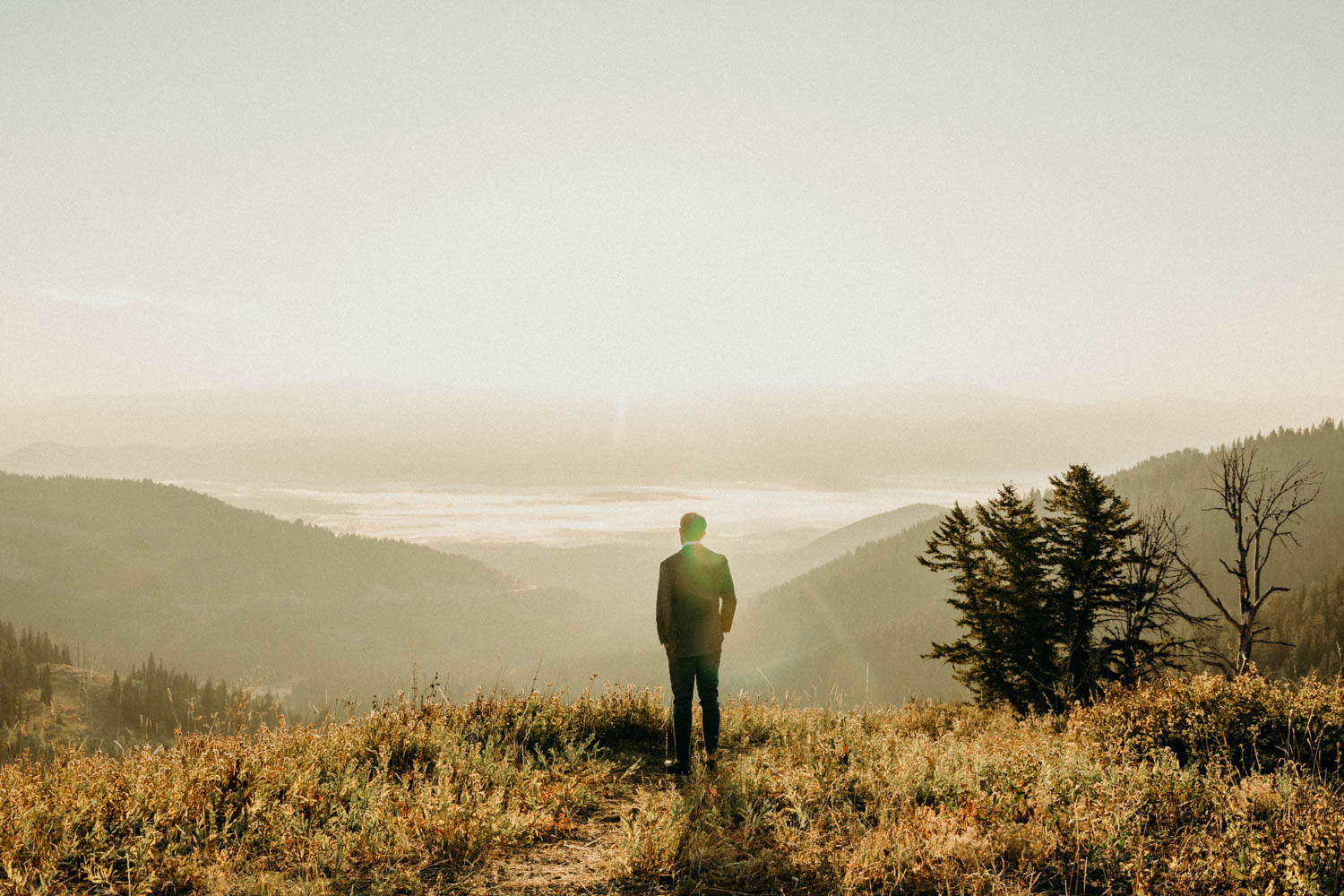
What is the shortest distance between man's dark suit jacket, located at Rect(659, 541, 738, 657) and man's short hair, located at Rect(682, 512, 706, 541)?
0.65 ft

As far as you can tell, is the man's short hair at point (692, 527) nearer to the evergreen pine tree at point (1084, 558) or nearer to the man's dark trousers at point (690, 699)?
the man's dark trousers at point (690, 699)

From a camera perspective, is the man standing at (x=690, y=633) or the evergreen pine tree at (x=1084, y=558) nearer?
the man standing at (x=690, y=633)

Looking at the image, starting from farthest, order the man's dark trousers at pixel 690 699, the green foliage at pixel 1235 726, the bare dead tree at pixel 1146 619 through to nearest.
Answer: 1. the bare dead tree at pixel 1146 619
2. the man's dark trousers at pixel 690 699
3. the green foliage at pixel 1235 726

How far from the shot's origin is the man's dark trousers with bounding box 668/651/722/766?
7.84 m

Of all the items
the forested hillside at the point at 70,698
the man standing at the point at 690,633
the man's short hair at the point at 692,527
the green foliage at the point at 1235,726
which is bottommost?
the forested hillside at the point at 70,698

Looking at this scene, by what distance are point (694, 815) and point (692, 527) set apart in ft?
10.5

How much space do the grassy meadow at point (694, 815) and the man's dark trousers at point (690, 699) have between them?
22.7 inches

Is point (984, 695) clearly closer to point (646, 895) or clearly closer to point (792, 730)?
point (792, 730)

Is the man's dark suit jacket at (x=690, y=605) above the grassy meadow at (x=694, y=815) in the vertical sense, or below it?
above

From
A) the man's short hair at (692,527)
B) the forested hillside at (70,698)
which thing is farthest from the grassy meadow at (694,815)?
Result: the forested hillside at (70,698)

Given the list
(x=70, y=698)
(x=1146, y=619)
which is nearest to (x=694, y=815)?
(x=1146, y=619)

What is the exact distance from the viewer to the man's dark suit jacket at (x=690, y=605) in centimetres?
791

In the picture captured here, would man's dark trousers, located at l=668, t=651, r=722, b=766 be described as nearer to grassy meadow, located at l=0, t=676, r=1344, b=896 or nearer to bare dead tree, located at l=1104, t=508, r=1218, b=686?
grassy meadow, located at l=0, t=676, r=1344, b=896

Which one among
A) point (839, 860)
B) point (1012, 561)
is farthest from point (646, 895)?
point (1012, 561)
